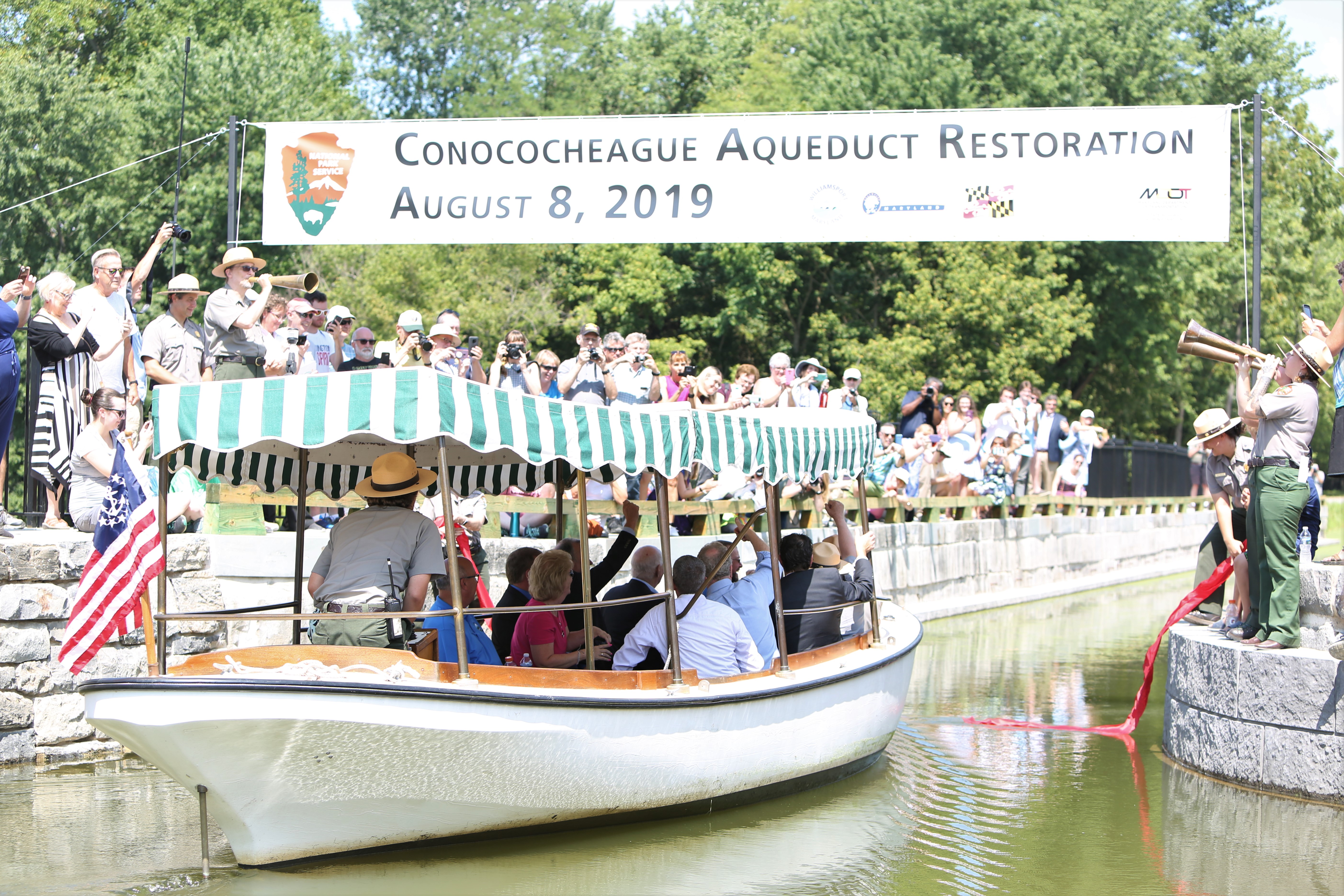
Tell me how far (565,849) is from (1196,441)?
22.1ft

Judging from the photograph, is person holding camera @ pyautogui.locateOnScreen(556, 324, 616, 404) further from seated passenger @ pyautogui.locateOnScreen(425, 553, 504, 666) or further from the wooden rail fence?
seated passenger @ pyautogui.locateOnScreen(425, 553, 504, 666)

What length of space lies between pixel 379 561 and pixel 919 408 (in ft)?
47.3

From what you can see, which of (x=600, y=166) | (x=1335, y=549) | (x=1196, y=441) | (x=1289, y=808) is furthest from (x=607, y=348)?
(x=1335, y=549)

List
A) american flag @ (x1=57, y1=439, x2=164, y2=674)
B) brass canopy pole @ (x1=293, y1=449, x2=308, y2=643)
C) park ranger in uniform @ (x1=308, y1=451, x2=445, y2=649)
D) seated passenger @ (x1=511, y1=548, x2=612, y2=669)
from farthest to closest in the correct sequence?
brass canopy pole @ (x1=293, y1=449, x2=308, y2=643) → seated passenger @ (x1=511, y1=548, x2=612, y2=669) → park ranger in uniform @ (x1=308, y1=451, x2=445, y2=649) → american flag @ (x1=57, y1=439, x2=164, y2=674)

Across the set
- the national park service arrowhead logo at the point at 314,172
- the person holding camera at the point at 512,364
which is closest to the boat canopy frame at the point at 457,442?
the person holding camera at the point at 512,364

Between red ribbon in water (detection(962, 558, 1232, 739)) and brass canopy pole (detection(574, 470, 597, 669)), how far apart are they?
175 inches

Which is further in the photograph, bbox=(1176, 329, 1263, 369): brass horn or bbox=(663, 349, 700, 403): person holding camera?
bbox=(663, 349, 700, 403): person holding camera

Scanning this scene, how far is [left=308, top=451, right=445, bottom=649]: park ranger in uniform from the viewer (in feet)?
25.9

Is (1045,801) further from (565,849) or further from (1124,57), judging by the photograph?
(1124,57)

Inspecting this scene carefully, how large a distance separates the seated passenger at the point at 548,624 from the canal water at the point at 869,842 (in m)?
1.06

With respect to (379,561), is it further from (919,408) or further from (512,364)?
(919,408)

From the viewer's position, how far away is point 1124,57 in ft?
125

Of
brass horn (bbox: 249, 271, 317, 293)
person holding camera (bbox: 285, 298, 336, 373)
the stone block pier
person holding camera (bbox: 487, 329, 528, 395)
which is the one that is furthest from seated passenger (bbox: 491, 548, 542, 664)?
the stone block pier

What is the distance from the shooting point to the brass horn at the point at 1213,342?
9180mm
